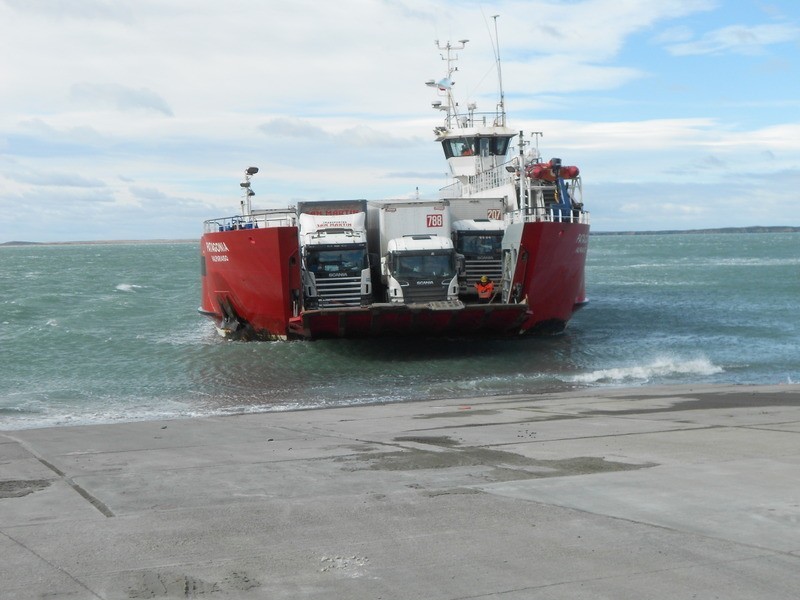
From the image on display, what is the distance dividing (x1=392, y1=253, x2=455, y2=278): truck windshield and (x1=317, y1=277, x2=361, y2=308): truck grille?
1.13 metres

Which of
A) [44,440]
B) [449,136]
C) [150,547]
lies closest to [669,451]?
[150,547]

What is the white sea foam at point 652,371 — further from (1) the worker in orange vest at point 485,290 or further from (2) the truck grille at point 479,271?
(2) the truck grille at point 479,271

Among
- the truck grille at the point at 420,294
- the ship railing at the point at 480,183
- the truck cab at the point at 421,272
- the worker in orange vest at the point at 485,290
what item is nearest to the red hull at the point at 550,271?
the worker in orange vest at the point at 485,290

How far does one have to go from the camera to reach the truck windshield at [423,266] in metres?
25.5

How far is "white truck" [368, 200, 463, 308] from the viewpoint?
2548 cm

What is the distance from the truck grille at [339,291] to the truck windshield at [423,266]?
1.13m

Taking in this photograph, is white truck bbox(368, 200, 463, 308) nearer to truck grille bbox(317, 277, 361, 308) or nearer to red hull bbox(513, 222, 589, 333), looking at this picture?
truck grille bbox(317, 277, 361, 308)

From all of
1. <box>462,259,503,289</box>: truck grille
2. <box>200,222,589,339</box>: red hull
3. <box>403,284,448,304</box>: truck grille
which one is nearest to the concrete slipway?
<box>200,222,589,339</box>: red hull

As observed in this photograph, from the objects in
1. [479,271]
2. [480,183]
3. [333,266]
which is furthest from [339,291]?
[480,183]

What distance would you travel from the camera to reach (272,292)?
26562 mm

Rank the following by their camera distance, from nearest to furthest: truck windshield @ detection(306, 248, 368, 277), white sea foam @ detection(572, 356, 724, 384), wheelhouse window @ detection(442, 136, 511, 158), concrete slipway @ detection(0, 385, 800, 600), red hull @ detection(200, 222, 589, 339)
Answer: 1. concrete slipway @ detection(0, 385, 800, 600)
2. white sea foam @ detection(572, 356, 724, 384)
3. red hull @ detection(200, 222, 589, 339)
4. truck windshield @ detection(306, 248, 368, 277)
5. wheelhouse window @ detection(442, 136, 511, 158)

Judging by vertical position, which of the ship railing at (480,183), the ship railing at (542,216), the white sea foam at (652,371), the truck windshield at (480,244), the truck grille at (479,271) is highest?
the ship railing at (480,183)

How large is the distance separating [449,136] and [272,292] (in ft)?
46.9

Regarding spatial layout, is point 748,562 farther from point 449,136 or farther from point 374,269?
point 449,136
